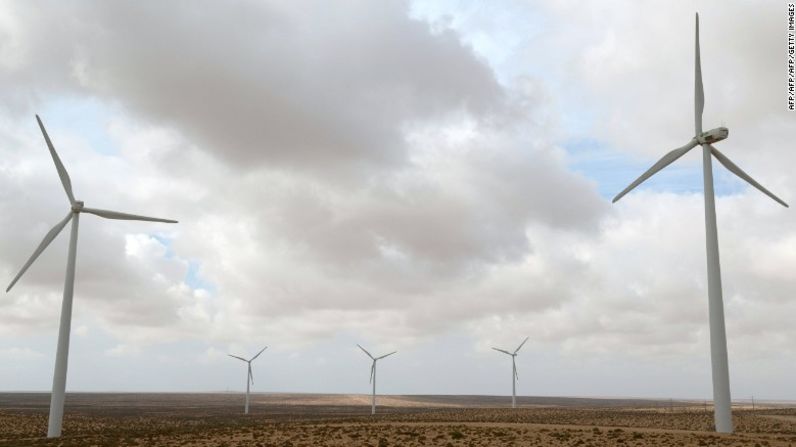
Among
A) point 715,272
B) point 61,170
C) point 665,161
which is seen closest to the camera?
point 715,272

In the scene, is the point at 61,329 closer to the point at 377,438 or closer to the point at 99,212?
the point at 99,212

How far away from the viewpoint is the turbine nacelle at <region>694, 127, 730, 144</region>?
5750cm

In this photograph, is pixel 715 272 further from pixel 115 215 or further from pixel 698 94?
pixel 115 215

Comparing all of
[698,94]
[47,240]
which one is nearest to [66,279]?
[47,240]

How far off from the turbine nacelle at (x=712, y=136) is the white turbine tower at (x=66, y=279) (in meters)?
48.4

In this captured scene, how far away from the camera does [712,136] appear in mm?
57969

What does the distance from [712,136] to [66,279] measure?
5756cm

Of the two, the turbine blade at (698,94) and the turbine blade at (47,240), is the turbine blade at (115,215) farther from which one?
the turbine blade at (698,94)

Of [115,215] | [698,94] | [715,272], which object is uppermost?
[698,94]

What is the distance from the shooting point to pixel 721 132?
188 ft

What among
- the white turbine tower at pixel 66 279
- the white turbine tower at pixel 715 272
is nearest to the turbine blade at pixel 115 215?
the white turbine tower at pixel 66 279

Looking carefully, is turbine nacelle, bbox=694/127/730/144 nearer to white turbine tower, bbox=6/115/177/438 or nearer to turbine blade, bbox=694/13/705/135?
turbine blade, bbox=694/13/705/135

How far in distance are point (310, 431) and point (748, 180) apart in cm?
4479

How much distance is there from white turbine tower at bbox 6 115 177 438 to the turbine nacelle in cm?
4835
